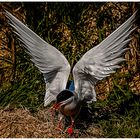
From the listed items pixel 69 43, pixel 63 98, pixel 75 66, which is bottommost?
pixel 63 98

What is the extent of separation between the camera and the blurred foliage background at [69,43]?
6777 millimetres

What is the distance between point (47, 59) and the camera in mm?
6301

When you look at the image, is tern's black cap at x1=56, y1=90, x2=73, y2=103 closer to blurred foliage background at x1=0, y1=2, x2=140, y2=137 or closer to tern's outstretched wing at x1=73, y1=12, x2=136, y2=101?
tern's outstretched wing at x1=73, y1=12, x2=136, y2=101

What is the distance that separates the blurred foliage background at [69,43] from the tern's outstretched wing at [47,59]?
0.38 meters

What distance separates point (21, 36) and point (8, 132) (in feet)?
2.54

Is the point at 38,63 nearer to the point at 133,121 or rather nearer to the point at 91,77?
the point at 91,77

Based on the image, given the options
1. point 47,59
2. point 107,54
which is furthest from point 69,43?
point 107,54

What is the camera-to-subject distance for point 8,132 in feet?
20.1

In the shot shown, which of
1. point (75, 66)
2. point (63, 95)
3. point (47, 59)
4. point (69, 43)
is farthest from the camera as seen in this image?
point (69, 43)

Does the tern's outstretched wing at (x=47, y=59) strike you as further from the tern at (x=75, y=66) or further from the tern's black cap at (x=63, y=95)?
the tern's black cap at (x=63, y=95)

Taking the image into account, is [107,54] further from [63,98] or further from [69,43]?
[69,43]

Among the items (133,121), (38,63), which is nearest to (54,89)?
(38,63)

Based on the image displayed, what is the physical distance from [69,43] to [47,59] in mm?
791

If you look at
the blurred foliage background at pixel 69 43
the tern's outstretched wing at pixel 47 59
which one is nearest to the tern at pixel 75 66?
the tern's outstretched wing at pixel 47 59
